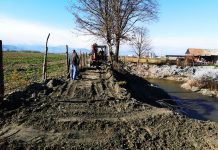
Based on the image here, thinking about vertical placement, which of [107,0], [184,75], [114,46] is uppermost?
[107,0]

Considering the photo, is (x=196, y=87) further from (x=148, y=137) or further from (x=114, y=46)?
(x=148, y=137)

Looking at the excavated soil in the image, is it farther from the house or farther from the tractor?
the house

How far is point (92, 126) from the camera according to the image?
1224cm

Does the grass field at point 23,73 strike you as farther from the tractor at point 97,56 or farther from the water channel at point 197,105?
the water channel at point 197,105

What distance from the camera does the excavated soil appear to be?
10805mm

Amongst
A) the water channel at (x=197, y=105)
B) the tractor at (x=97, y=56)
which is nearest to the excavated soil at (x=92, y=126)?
the water channel at (x=197, y=105)

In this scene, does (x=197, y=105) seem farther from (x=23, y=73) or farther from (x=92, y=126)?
(x=92, y=126)

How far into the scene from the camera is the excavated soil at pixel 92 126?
425 inches

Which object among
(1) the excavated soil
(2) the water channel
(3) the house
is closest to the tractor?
(2) the water channel

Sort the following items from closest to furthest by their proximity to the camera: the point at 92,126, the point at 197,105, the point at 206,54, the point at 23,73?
the point at 92,126
the point at 197,105
the point at 23,73
the point at 206,54

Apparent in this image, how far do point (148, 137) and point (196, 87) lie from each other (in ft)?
106

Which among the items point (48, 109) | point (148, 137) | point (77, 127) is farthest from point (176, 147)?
point (48, 109)

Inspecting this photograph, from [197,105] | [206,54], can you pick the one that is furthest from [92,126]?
[206,54]

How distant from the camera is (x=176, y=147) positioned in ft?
35.6
